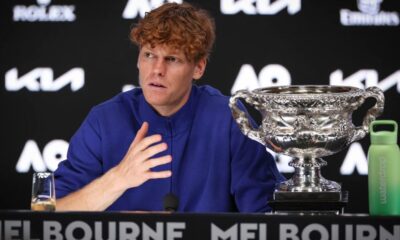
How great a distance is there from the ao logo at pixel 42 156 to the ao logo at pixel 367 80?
1136 millimetres

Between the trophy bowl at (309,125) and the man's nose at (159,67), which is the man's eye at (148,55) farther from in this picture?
the trophy bowl at (309,125)

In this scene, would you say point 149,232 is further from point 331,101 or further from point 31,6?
point 31,6

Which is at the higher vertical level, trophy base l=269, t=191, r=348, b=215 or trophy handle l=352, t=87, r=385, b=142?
trophy handle l=352, t=87, r=385, b=142

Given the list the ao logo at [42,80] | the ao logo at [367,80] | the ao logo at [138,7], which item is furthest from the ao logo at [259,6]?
the ao logo at [42,80]

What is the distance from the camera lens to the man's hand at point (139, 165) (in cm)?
283

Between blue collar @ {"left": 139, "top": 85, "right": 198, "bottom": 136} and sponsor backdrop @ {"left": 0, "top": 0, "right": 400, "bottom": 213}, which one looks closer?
blue collar @ {"left": 139, "top": 85, "right": 198, "bottom": 136}

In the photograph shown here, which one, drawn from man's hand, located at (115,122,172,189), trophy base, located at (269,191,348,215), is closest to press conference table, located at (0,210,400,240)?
trophy base, located at (269,191,348,215)

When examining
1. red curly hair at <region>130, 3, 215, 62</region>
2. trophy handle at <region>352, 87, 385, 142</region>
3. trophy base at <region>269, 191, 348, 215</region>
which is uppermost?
red curly hair at <region>130, 3, 215, 62</region>

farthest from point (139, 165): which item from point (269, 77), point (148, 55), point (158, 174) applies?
point (269, 77)

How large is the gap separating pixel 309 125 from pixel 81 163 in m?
0.81

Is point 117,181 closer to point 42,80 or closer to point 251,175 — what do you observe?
point 251,175

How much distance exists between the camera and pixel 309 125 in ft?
8.59

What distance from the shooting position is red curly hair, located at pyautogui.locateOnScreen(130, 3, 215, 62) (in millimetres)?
3025

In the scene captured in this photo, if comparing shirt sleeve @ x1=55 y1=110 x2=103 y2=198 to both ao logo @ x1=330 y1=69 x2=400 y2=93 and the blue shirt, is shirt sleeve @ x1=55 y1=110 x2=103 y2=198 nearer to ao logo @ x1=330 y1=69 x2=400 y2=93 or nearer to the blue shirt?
the blue shirt
